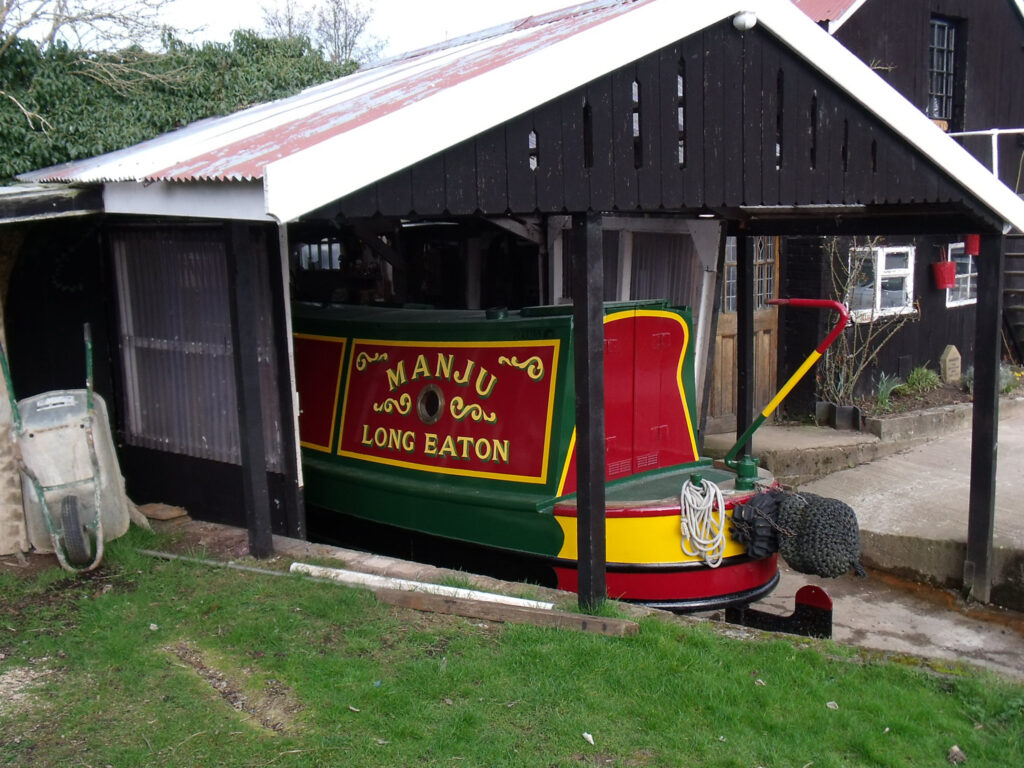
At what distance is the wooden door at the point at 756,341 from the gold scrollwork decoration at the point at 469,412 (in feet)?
17.0

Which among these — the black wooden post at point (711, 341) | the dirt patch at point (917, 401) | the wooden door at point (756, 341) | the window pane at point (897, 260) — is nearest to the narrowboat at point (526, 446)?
the black wooden post at point (711, 341)

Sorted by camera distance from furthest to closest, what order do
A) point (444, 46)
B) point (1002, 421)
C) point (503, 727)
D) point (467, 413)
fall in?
point (1002, 421), point (444, 46), point (467, 413), point (503, 727)

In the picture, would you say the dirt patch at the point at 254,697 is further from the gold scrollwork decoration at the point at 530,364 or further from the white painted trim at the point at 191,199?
the gold scrollwork decoration at the point at 530,364

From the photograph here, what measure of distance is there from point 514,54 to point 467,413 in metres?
2.41

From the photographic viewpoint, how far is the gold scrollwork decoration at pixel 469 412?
646cm

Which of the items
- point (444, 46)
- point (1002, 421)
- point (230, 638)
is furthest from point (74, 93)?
point (1002, 421)

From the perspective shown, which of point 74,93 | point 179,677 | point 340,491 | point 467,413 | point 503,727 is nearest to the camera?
point 503,727

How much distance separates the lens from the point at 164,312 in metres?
6.80

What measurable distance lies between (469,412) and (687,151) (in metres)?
2.29

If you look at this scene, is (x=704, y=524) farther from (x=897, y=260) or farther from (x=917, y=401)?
(x=897, y=260)

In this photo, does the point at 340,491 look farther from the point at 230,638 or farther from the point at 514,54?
the point at 514,54

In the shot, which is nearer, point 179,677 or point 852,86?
point 179,677

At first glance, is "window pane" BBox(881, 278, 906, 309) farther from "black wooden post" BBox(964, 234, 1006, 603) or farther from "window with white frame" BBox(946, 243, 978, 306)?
"black wooden post" BBox(964, 234, 1006, 603)

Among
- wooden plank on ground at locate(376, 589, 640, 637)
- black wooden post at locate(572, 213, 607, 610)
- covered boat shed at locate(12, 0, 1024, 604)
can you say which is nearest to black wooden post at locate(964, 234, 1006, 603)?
covered boat shed at locate(12, 0, 1024, 604)
